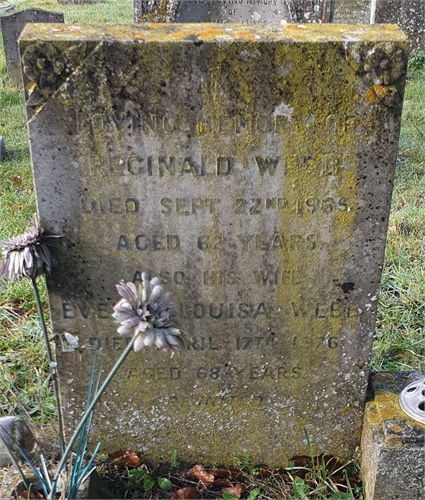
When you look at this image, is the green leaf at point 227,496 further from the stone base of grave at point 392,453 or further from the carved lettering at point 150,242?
the carved lettering at point 150,242

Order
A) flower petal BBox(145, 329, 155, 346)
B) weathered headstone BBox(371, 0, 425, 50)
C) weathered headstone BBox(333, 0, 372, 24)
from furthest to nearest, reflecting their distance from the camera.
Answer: weathered headstone BBox(333, 0, 372, 24) → weathered headstone BBox(371, 0, 425, 50) → flower petal BBox(145, 329, 155, 346)

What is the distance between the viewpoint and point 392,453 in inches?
79.1

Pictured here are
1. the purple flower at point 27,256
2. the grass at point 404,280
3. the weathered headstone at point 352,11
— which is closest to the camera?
the purple flower at point 27,256

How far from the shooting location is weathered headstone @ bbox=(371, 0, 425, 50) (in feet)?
26.2

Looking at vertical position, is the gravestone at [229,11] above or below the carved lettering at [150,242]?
above

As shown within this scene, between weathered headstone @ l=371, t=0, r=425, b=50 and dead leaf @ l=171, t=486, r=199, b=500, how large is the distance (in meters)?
7.56

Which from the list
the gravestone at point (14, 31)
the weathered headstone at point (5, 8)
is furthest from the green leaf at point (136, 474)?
the weathered headstone at point (5, 8)

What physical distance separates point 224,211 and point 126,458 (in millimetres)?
1087

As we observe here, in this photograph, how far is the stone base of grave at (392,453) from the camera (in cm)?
201

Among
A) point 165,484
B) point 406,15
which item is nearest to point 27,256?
point 165,484

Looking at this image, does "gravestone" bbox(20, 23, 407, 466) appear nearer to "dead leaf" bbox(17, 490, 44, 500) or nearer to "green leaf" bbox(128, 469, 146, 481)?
"green leaf" bbox(128, 469, 146, 481)

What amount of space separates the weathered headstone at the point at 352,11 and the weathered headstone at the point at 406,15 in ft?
4.26

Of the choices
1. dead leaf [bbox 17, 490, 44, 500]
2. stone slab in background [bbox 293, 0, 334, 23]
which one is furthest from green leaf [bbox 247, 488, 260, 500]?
stone slab in background [bbox 293, 0, 334, 23]

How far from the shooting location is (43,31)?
1.73 meters
